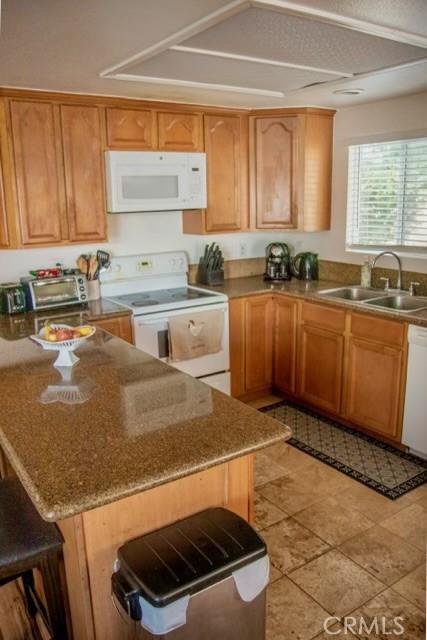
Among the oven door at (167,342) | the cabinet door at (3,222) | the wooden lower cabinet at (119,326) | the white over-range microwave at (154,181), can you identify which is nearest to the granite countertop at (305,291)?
the oven door at (167,342)

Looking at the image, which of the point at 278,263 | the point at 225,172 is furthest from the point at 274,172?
the point at 278,263

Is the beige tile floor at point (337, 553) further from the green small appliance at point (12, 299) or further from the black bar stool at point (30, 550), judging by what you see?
the green small appliance at point (12, 299)

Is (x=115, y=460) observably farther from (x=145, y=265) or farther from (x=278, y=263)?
(x=278, y=263)

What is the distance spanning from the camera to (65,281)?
3.48 m

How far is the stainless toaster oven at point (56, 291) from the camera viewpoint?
338 centimetres

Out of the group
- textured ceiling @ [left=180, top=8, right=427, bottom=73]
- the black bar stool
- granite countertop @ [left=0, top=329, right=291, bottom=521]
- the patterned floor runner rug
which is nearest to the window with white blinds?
textured ceiling @ [left=180, top=8, right=427, bottom=73]

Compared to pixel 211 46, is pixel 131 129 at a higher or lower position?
lower

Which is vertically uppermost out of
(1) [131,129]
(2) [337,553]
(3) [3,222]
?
(1) [131,129]

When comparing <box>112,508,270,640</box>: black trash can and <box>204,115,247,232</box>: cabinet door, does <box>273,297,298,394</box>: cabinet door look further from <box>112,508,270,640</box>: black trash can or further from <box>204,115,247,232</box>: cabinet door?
<box>112,508,270,640</box>: black trash can

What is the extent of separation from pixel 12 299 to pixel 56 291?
0.28 metres

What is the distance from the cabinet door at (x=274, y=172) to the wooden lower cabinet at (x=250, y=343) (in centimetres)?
65

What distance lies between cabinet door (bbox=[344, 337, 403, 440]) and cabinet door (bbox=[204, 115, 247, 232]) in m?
1.35

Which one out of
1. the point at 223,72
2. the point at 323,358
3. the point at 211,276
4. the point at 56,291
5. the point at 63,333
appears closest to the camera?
the point at 63,333

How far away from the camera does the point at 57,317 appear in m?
3.27
